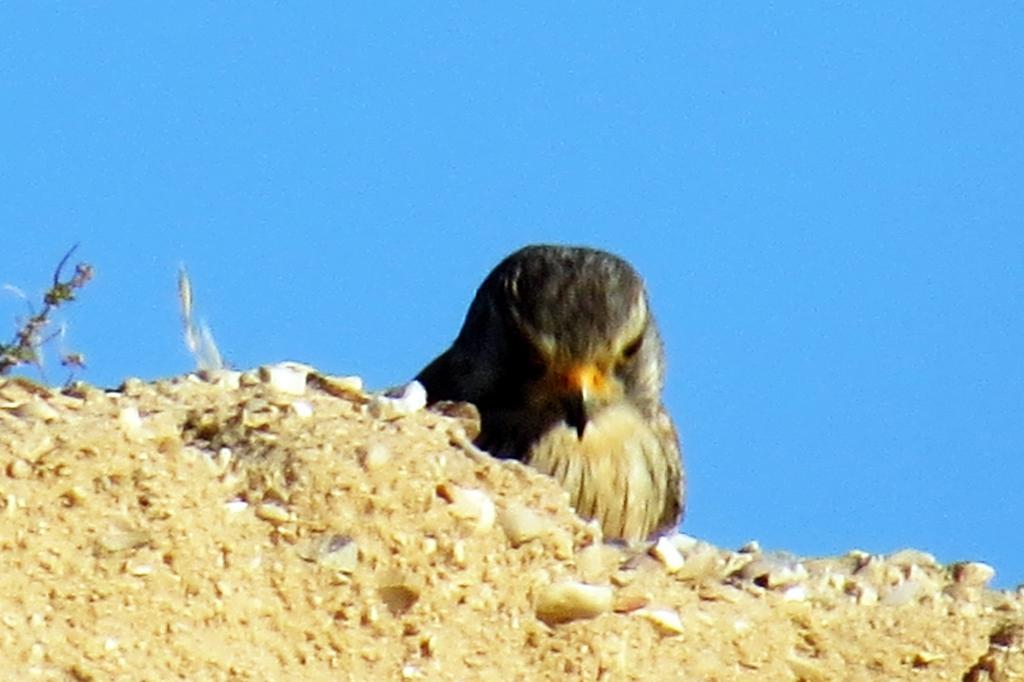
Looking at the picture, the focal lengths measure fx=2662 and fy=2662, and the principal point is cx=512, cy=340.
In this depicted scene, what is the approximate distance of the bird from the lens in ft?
21.6

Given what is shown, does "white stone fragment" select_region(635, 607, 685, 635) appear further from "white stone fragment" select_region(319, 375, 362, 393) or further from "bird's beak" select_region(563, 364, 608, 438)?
"bird's beak" select_region(563, 364, 608, 438)

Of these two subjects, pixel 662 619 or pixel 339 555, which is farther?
pixel 662 619

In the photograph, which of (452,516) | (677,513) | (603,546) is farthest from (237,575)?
(677,513)

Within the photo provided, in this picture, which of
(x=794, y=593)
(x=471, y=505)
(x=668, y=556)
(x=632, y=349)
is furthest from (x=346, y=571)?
(x=632, y=349)

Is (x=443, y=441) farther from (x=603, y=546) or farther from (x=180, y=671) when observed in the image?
(x=180, y=671)

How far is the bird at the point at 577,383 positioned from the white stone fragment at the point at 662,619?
2.09 m

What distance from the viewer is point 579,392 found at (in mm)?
6551

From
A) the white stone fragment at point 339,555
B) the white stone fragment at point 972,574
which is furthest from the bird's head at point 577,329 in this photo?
the white stone fragment at point 339,555

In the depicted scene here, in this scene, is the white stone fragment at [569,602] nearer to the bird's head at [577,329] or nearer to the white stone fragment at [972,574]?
the white stone fragment at [972,574]

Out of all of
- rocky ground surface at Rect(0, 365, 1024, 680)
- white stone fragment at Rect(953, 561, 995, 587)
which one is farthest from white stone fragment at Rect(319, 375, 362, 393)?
white stone fragment at Rect(953, 561, 995, 587)

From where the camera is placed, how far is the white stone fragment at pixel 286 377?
4691 mm

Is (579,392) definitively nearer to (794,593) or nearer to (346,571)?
(794,593)

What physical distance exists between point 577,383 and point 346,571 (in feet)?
8.18

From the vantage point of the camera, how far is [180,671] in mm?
3834
